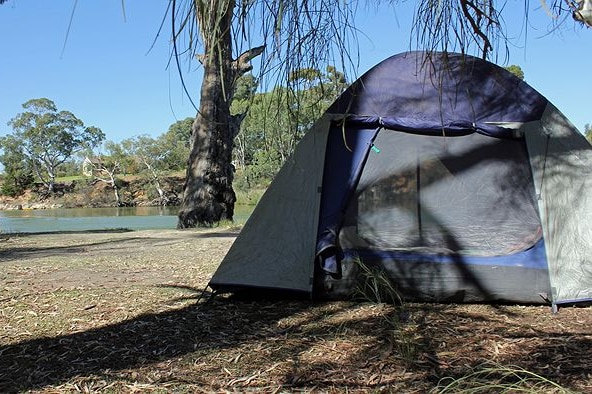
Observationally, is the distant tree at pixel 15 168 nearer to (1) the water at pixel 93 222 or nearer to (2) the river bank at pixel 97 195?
(2) the river bank at pixel 97 195

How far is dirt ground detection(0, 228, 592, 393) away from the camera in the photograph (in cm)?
265

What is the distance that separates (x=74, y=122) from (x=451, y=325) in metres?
51.7

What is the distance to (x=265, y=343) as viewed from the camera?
3256mm

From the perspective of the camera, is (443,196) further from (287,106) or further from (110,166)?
(110,166)

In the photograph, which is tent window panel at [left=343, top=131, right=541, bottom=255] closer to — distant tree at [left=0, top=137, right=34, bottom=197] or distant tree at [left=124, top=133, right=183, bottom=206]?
distant tree at [left=124, top=133, right=183, bottom=206]

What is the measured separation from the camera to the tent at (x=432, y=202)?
13.4ft

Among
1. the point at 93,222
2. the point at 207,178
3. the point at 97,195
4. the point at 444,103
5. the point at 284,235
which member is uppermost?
the point at 444,103

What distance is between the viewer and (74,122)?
50094 mm

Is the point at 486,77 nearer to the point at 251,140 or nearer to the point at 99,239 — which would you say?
the point at 251,140

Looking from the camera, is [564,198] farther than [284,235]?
No

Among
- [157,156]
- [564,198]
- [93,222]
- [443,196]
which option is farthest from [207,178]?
[157,156]

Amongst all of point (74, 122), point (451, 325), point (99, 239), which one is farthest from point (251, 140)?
point (74, 122)

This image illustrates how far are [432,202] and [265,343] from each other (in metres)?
2.04

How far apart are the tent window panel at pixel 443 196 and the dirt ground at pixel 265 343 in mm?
591
